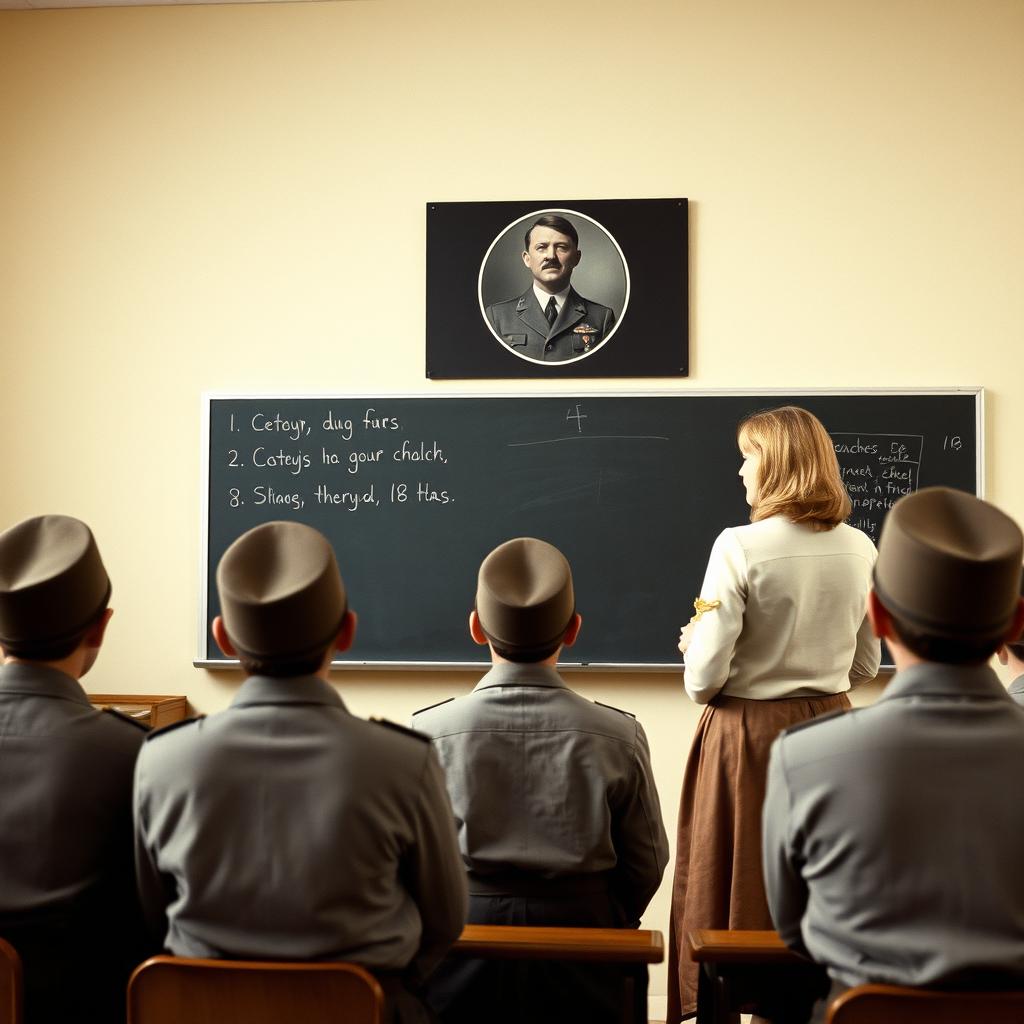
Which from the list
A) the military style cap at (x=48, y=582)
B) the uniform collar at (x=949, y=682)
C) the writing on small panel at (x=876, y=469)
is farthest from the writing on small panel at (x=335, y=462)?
the uniform collar at (x=949, y=682)

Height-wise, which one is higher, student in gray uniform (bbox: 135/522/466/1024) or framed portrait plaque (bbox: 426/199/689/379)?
framed portrait plaque (bbox: 426/199/689/379)

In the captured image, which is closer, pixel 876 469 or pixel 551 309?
pixel 876 469

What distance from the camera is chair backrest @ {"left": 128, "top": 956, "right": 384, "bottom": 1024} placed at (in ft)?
4.31

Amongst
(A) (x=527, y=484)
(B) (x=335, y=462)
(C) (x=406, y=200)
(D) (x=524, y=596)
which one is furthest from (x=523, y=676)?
(C) (x=406, y=200)

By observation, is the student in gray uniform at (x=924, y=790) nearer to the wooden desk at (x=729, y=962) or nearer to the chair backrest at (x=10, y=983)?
the wooden desk at (x=729, y=962)

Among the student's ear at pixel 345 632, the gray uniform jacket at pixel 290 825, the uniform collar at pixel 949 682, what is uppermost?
the student's ear at pixel 345 632

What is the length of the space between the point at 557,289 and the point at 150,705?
1.98m

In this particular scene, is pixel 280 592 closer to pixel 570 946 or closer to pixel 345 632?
pixel 345 632

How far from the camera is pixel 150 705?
12.0 feet

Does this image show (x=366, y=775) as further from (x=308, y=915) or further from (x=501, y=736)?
(x=501, y=736)

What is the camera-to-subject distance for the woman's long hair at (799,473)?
98.2 inches

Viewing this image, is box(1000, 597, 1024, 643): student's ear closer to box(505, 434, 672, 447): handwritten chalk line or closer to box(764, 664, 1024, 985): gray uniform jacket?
box(764, 664, 1024, 985): gray uniform jacket

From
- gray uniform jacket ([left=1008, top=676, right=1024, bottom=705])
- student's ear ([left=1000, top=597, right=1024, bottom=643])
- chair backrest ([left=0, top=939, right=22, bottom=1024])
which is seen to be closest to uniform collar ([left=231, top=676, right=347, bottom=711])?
chair backrest ([left=0, top=939, right=22, bottom=1024])

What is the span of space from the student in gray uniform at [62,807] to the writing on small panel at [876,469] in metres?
2.67
